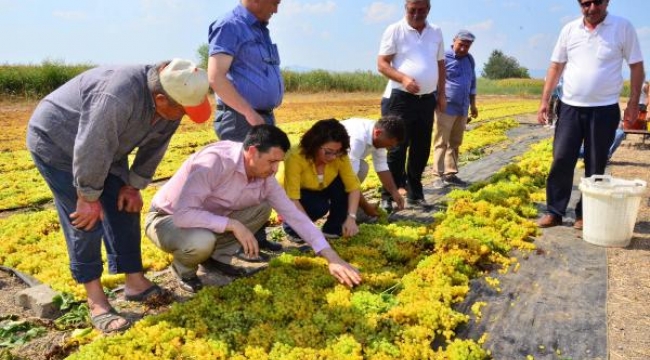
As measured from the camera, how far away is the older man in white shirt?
4.96m

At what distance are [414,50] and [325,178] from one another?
6.56 feet

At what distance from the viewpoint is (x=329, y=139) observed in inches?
167

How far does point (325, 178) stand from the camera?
479cm

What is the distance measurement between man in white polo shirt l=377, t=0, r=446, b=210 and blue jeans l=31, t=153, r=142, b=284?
124 inches

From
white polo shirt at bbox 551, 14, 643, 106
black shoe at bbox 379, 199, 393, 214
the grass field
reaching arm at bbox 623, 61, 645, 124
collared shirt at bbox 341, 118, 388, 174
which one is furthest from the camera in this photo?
black shoe at bbox 379, 199, 393, 214

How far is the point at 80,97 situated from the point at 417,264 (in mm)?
2836

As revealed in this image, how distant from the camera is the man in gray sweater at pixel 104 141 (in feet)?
9.52

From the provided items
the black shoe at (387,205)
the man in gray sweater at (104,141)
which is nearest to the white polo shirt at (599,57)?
the black shoe at (387,205)

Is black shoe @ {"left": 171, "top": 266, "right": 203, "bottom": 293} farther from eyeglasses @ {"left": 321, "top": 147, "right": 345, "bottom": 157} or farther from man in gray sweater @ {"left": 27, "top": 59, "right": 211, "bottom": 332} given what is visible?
eyeglasses @ {"left": 321, "top": 147, "right": 345, "bottom": 157}

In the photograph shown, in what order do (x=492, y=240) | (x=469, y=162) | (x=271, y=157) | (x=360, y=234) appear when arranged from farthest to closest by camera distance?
1. (x=469, y=162)
2. (x=360, y=234)
3. (x=492, y=240)
4. (x=271, y=157)

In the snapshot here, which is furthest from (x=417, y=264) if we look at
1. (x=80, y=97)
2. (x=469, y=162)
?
(x=469, y=162)

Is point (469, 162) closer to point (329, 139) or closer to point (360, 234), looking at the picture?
point (360, 234)

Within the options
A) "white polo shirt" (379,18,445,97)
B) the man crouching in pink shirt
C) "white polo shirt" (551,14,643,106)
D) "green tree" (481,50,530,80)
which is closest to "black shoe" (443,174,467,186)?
"white polo shirt" (379,18,445,97)

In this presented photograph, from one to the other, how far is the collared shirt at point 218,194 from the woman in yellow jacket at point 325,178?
1.85 ft
